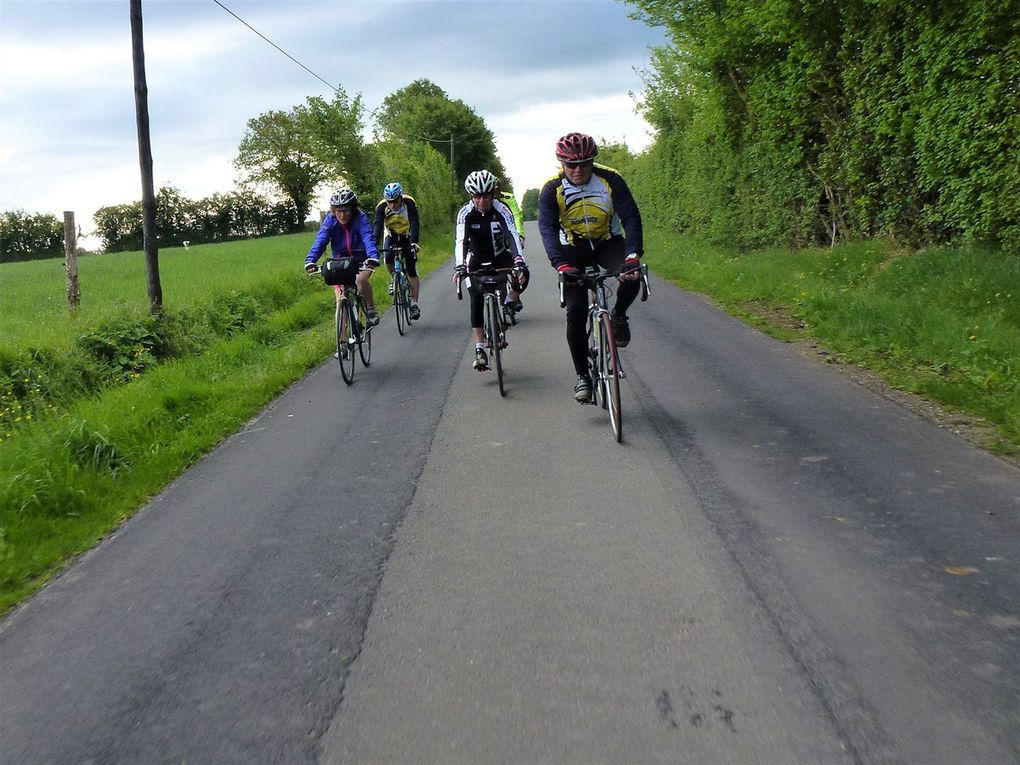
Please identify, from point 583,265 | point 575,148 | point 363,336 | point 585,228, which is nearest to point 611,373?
point 583,265

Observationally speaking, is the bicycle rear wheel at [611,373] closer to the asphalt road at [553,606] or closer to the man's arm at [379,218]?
the asphalt road at [553,606]

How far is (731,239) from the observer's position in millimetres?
20656

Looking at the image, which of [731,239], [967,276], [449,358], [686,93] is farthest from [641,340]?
[686,93]

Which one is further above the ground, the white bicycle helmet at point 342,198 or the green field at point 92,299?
the white bicycle helmet at point 342,198

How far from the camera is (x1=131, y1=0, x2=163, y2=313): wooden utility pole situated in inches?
445

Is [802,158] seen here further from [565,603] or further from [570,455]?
[565,603]

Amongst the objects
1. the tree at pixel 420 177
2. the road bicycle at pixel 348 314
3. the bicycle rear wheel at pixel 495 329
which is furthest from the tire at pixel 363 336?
the tree at pixel 420 177

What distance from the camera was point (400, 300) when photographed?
485 inches

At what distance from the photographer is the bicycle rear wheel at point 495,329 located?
24.7 ft

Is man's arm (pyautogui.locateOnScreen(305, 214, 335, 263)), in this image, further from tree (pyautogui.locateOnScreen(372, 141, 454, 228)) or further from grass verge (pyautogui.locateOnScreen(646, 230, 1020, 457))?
tree (pyautogui.locateOnScreen(372, 141, 454, 228))

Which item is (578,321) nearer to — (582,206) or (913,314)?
(582,206)

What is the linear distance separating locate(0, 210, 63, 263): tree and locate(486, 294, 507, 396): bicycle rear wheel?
6971 centimetres

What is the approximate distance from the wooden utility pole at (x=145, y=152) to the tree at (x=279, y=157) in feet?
261

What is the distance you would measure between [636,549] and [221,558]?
2.13 m
